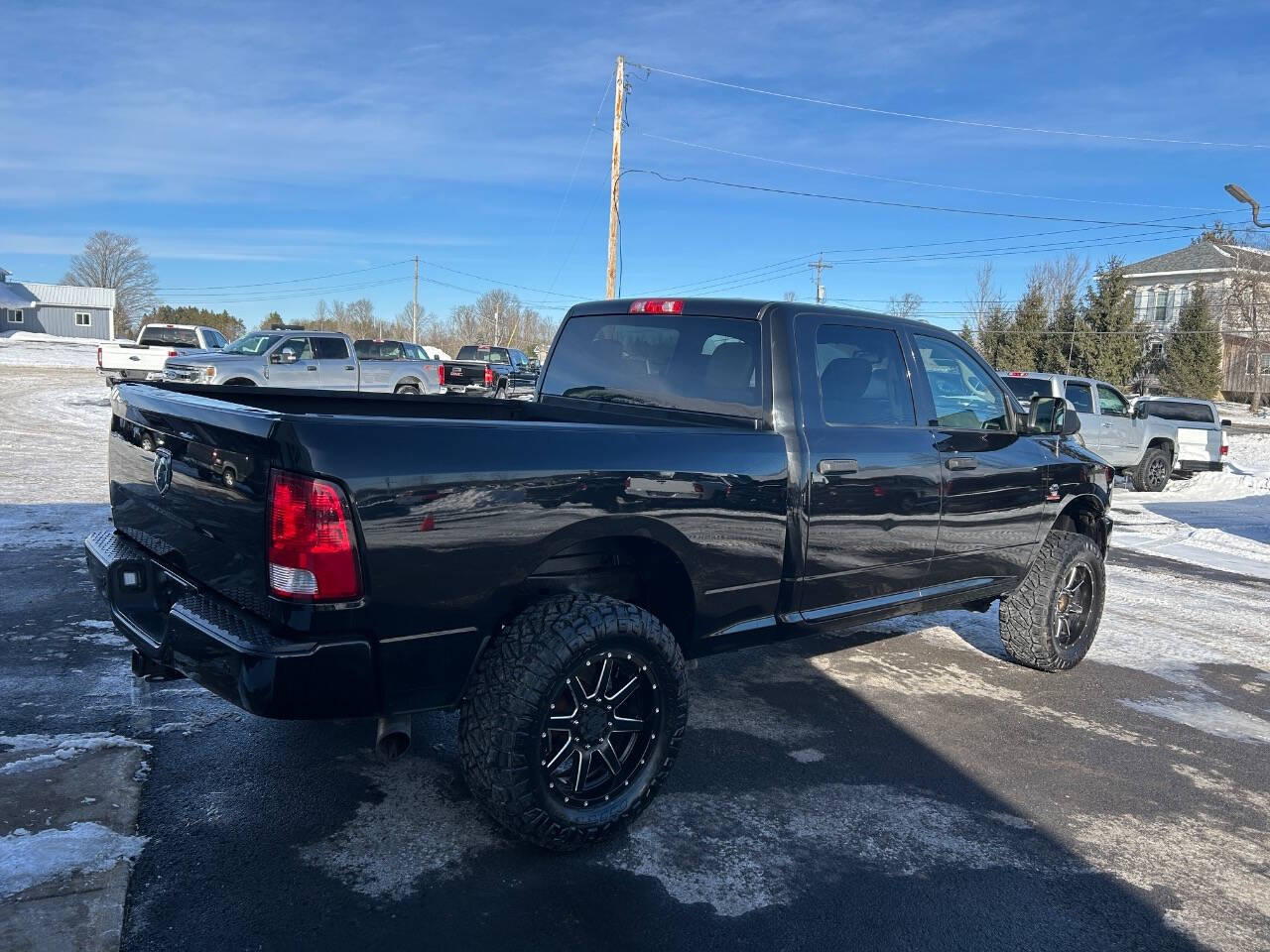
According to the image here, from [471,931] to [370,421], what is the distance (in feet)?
4.93

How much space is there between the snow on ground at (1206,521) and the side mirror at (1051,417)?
16.5ft

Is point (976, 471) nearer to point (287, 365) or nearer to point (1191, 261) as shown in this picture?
point (287, 365)

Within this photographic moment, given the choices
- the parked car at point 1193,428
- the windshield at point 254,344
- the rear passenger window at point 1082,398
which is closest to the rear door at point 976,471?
the rear passenger window at point 1082,398

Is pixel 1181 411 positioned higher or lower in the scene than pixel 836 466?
higher

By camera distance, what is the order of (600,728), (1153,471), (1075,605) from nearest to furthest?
(600,728) < (1075,605) < (1153,471)

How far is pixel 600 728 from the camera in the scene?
10.8 ft

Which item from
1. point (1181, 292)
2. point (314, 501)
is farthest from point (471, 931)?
point (1181, 292)

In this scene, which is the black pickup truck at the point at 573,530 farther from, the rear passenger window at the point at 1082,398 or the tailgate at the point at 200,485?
the rear passenger window at the point at 1082,398

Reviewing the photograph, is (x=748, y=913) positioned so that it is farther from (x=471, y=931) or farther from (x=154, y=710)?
(x=154, y=710)

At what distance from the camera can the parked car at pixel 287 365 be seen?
59.0 ft

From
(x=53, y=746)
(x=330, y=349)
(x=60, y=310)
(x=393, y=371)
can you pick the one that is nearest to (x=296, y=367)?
(x=330, y=349)

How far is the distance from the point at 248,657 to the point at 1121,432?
15.9 metres

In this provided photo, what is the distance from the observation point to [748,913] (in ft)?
9.50

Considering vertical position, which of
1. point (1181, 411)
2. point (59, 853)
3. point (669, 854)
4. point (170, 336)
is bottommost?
point (669, 854)
